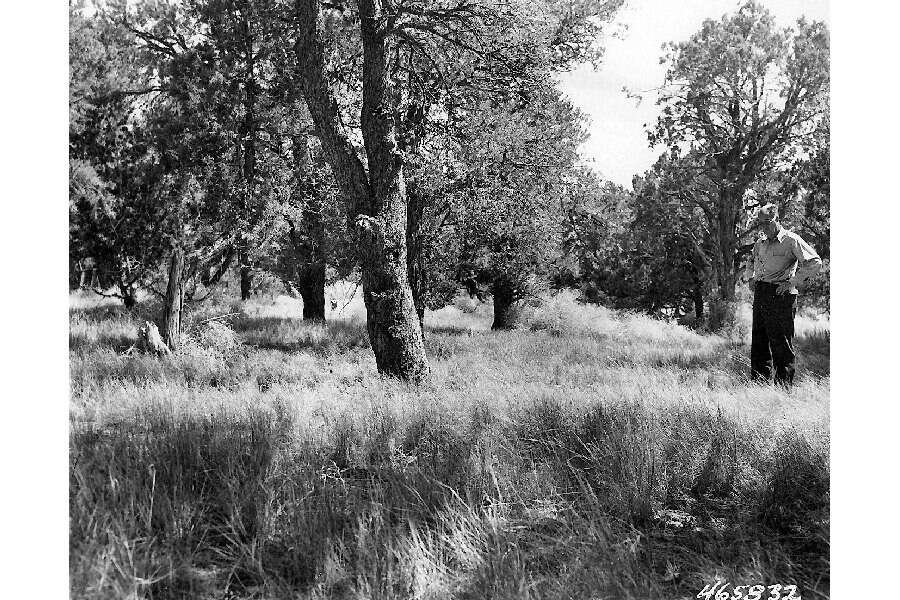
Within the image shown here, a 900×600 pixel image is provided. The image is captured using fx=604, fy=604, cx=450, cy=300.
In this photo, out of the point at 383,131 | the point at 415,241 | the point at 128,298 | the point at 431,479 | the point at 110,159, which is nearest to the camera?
the point at 431,479

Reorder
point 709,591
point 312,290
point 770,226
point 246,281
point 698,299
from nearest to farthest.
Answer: point 709,591
point 770,226
point 246,281
point 312,290
point 698,299

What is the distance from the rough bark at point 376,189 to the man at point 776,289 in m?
2.75

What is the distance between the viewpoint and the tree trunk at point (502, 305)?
19.8 feet

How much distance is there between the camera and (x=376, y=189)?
189 inches

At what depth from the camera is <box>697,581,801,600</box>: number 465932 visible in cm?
252

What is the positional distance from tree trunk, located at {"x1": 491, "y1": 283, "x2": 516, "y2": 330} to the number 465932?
11.6 feet

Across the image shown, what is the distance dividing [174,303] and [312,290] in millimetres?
1160

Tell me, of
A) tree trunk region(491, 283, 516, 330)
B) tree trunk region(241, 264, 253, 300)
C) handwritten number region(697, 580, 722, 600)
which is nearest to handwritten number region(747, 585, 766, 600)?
handwritten number region(697, 580, 722, 600)

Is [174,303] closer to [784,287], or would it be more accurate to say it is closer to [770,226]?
[770,226]

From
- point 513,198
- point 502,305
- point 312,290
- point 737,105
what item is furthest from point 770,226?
point 312,290

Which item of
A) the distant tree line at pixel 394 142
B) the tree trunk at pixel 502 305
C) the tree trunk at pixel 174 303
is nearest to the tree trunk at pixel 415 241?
the distant tree line at pixel 394 142

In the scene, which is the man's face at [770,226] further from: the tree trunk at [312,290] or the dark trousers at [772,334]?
the tree trunk at [312,290]
